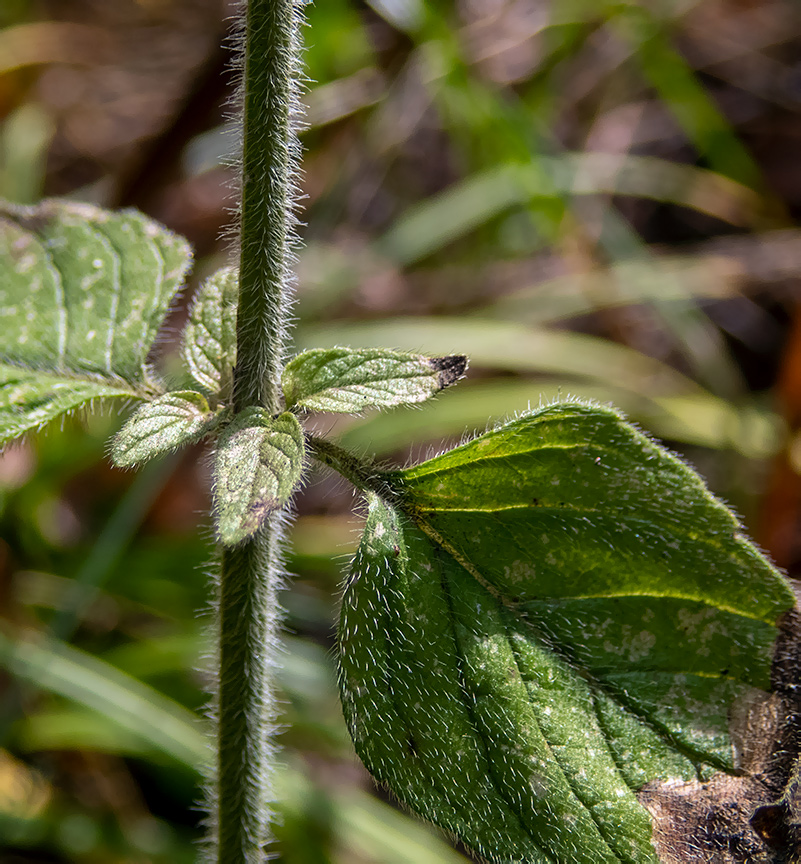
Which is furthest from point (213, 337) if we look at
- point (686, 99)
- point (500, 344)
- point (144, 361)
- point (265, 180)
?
point (686, 99)

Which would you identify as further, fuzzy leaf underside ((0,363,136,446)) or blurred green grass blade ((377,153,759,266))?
blurred green grass blade ((377,153,759,266))

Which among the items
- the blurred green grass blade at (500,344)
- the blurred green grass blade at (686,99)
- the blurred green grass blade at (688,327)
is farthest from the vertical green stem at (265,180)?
the blurred green grass blade at (686,99)

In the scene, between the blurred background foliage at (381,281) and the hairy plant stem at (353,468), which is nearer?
the hairy plant stem at (353,468)

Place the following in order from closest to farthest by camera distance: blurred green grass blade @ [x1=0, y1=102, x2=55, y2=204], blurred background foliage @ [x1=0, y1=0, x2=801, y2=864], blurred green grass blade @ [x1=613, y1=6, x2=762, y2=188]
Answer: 1. blurred background foliage @ [x1=0, y1=0, x2=801, y2=864]
2. blurred green grass blade @ [x1=0, y1=102, x2=55, y2=204]
3. blurred green grass blade @ [x1=613, y1=6, x2=762, y2=188]

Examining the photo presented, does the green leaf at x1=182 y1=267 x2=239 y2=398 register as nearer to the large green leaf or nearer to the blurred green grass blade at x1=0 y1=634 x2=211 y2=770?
the large green leaf

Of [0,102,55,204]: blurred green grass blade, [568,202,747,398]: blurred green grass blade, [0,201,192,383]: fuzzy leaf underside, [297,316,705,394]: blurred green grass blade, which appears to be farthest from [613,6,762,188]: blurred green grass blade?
[0,201,192,383]: fuzzy leaf underside

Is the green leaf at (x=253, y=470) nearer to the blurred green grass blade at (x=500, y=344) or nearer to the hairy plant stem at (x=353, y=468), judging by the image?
the hairy plant stem at (x=353, y=468)

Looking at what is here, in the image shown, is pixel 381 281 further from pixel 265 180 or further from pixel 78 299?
pixel 265 180
